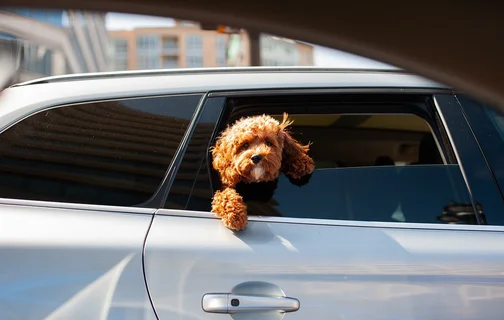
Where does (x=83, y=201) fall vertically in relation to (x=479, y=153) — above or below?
below

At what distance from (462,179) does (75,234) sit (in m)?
1.41

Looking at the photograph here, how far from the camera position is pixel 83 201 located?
1995 mm

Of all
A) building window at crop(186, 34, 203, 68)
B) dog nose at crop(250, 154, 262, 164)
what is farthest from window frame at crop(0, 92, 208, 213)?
building window at crop(186, 34, 203, 68)

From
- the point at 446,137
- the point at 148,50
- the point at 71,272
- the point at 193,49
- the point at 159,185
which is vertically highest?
the point at 148,50

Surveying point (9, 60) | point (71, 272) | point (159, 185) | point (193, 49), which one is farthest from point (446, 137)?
point (193, 49)

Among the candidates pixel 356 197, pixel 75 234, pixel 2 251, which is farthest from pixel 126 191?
pixel 356 197

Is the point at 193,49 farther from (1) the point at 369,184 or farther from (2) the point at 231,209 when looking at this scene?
(2) the point at 231,209

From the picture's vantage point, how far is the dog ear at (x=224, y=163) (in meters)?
2.03

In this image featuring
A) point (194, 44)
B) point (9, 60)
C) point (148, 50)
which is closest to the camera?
point (9, 60)

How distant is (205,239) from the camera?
6.22ft

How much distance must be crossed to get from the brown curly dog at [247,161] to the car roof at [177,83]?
0.17 metres

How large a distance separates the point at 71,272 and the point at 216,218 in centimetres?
51

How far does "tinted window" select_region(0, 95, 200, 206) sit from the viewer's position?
6.60 feet

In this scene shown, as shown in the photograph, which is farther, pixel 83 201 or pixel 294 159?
pixel 294 159
